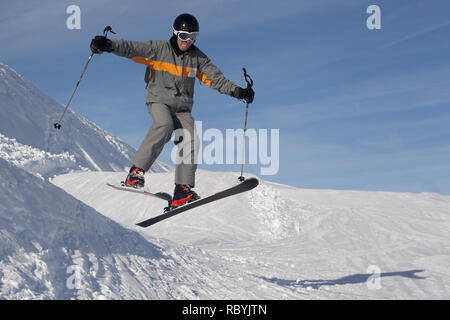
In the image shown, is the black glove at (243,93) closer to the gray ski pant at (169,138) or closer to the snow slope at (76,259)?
the gray ski pant at (169,138)

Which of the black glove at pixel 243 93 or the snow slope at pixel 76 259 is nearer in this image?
the snow slope at pixel 76 259

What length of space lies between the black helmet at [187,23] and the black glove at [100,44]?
2.99 ft

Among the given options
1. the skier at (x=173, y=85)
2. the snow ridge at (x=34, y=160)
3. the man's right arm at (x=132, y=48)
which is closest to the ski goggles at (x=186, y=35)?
the skier at (x=173, y=85)

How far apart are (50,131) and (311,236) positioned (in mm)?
56146

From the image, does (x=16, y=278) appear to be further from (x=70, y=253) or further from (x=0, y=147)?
(x=0, y=147)

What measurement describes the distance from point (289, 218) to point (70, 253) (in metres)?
12.7

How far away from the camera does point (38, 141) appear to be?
60250 mm

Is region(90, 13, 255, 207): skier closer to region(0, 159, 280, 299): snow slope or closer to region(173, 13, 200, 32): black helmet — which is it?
region(173, 13, 200, 32): black helmet

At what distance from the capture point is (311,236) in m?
16.1

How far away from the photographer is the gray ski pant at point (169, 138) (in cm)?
560

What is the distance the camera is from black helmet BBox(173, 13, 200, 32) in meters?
5.50

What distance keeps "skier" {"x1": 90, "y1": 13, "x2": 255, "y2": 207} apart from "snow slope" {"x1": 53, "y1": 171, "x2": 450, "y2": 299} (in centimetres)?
250

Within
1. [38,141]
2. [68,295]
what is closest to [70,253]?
[68,295]

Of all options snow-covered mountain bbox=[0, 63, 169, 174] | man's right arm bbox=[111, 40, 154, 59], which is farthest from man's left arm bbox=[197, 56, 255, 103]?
snow-covered mountain bbox=[0, 63, 169, 174]
